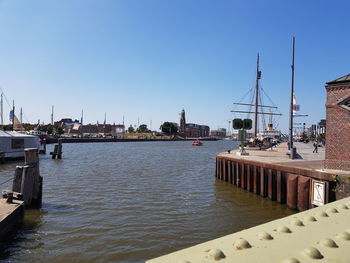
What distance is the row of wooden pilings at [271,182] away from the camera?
12508 mm

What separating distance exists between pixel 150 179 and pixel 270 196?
10.2 m

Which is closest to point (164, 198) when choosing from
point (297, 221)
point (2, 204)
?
point (2, 204)

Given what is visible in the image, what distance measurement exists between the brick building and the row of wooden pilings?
197 cm

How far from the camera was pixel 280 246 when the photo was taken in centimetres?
327

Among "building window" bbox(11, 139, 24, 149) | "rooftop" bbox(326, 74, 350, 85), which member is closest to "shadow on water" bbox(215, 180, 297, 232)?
"rooftop" bbox(326, 74, 350, 85)

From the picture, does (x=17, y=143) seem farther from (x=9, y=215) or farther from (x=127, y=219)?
(x=9, y=215)

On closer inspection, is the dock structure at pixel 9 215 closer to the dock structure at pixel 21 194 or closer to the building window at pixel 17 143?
the dock structure at pixel 21 194

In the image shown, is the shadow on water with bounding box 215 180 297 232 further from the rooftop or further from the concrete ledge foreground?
the concrete ledge foreground

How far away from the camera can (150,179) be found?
73.5ft

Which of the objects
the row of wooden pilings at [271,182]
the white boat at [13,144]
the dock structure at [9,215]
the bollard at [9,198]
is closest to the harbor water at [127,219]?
the dock structure at [9,215]

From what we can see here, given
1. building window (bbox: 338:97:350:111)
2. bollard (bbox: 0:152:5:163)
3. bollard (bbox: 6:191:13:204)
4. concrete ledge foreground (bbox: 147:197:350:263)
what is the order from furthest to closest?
bollard (bbox: 0:152:5:163)
building window (bbox: 338:97:350:111)
bollard (bbox: 6:191:13:204)
concrete ledge foreground (bbox: 147:197:350:263)

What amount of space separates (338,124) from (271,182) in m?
4.46

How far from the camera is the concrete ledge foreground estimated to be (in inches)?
115

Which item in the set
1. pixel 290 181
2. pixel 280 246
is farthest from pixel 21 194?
pixel 290 181
